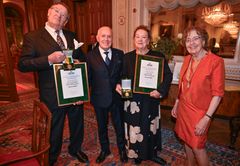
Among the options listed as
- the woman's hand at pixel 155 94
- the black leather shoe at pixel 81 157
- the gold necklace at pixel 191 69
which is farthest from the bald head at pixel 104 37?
the black leather shoe at pixel 81 157

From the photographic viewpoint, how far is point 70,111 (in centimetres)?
225

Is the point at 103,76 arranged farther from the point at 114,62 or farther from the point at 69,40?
the point at 69,40

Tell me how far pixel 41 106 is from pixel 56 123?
20.2 inches

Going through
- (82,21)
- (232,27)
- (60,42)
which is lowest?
(60,42)

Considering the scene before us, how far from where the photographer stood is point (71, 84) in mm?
1920

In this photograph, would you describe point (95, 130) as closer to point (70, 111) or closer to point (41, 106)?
point (70, 111)

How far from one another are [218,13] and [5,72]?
5.20 m

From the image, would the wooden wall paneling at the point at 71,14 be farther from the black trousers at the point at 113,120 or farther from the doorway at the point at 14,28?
the doorway at the point at 14,28

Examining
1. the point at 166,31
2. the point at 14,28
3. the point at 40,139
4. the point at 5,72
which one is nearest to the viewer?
the point at 40,139

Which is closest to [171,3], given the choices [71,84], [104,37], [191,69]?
[104,37]

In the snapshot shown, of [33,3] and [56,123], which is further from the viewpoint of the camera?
[33,3]

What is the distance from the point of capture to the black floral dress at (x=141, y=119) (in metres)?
2.10

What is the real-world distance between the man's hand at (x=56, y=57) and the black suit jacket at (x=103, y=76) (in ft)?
1.35

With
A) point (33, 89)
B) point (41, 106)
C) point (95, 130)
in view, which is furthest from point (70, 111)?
point (33, 89)
